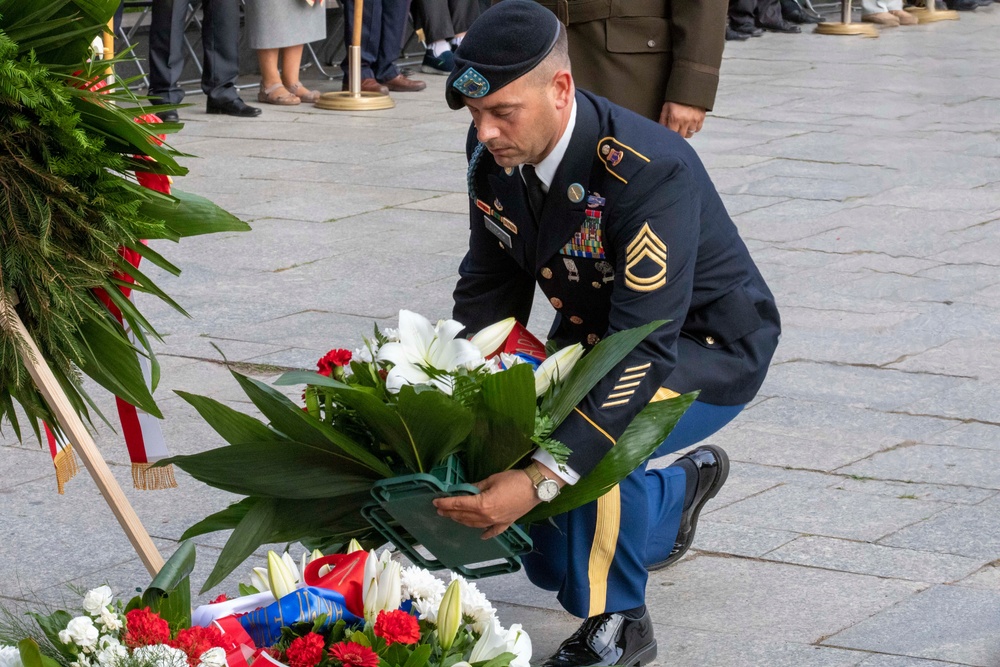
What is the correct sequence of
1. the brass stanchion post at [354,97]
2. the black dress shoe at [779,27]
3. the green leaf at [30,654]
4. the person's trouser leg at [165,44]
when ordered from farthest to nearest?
the black dress shoe at [779,27], the brass stanchion post at [354,97], the person's trouser leg at [165,44], the green leaf at [30,654]

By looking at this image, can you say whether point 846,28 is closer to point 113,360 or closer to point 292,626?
point 113,360

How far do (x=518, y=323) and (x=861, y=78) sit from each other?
324 inches

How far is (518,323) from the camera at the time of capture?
2781 millimetres

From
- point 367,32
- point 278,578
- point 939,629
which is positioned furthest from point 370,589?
point 367,32

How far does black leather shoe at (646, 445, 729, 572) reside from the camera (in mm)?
3037

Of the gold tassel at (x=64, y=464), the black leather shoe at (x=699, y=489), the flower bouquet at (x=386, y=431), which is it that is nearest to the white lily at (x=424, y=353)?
the flower bouquet at (x=386, y=431)

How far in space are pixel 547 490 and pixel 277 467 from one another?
1.44ft

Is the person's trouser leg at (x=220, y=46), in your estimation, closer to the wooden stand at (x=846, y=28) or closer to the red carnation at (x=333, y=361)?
the red carnation at (x=333, y=361)

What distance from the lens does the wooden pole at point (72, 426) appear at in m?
2.17

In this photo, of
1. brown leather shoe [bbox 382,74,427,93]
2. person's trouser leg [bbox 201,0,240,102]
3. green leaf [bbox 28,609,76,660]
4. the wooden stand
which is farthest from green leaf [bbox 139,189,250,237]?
the wooden stand

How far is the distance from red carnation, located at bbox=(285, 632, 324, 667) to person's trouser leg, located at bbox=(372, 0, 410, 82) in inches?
324

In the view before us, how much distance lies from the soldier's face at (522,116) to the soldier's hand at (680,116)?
124 centimetres

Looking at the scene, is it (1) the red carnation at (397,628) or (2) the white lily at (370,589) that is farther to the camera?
(2) the white lily at (370,589)

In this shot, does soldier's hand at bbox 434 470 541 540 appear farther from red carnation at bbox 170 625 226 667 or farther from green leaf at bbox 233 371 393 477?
red carnation at bbox 170 625 226 667
